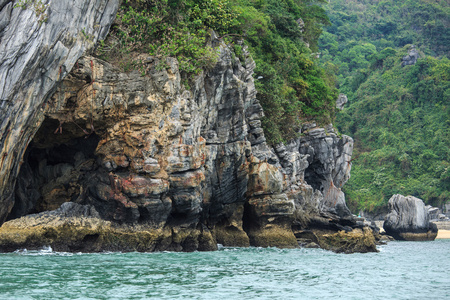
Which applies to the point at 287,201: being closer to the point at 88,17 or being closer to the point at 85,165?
the point at 85,165

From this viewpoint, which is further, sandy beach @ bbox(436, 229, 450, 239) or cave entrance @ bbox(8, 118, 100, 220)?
sandy beach @ bbox(436, 229, 450, 239)

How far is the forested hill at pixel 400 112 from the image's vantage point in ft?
195

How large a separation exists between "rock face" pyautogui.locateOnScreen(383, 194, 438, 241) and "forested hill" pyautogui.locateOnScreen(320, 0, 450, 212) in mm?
7373

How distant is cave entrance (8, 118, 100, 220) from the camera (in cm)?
2069

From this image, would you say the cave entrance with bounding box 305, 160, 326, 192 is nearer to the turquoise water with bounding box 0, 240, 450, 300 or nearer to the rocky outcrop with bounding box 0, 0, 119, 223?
the turquoise water with bounding box 0, 240, 450, 300

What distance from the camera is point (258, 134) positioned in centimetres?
2702

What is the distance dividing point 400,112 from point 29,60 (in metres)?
59.3

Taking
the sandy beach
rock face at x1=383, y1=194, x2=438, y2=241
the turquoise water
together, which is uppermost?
rock face at x1=383, y1=194, x2=438, y2=241

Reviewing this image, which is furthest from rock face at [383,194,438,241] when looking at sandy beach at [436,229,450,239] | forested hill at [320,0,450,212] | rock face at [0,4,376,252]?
rock face at [0,4,376,252]

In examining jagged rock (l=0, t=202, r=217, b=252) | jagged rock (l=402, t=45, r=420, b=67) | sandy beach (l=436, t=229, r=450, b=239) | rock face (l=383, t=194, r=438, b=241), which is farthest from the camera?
jagged rock (l=402, t=45, r=420, b=67)

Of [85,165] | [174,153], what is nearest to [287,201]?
[174,153]

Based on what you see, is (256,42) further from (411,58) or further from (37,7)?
(411,58)

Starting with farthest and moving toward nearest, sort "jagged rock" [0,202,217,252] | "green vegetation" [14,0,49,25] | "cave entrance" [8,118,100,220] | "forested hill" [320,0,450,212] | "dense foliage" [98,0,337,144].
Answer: "forested hill" [320,0,450,212], "dense foliage" [98,0,337,144], "cave entrance" [8,118,100,220], "jagged rock" [0,202,217,252], "green vegetation" [14,0,49,25]

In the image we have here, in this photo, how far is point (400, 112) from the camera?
6819 centimetres
